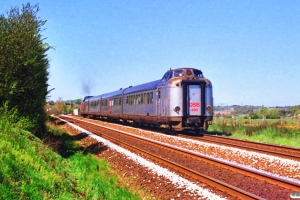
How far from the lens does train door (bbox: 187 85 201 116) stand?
20.7 m

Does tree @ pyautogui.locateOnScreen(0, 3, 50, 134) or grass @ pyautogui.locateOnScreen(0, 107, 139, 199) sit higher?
tree @ pyautogui.locateOnScreen(0, 3, 50, 134)

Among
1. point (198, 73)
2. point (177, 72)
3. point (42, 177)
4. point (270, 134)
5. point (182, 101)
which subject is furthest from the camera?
point (198, 73)

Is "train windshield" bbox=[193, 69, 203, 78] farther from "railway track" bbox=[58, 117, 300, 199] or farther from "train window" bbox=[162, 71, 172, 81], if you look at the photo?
"railway track" bbox=[58, 117, 300, 199]

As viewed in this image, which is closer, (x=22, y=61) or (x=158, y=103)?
(x=22, y=61)

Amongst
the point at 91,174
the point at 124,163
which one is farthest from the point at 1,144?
the point at 124,163

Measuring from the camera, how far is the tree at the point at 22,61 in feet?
48.2

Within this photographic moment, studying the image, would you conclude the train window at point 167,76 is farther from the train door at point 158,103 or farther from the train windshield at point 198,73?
the train windshield at point 198,73

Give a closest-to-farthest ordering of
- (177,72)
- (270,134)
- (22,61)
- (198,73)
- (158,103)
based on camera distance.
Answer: (22,61)
(270,134)
(177,72)
(198,73)
(158,103)

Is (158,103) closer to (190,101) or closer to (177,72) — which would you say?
(177,72)

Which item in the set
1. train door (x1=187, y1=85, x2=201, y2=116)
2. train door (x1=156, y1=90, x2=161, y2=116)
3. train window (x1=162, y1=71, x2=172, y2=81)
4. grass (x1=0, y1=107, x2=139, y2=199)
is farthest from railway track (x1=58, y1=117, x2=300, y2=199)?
train window (x1=162, y1=71, x2=172, y2=81)

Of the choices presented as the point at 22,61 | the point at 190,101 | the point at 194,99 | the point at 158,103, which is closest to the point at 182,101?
the point at 190,101

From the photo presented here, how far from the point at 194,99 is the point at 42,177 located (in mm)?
13858

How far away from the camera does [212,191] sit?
8.27m

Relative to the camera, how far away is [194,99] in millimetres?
20781
